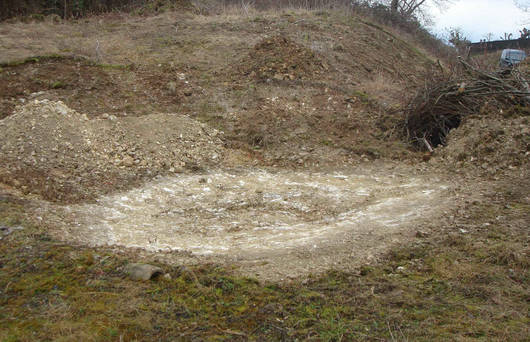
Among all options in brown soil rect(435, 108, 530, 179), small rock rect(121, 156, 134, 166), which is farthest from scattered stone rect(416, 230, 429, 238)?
small rock rect(121, 156, 134, 166)

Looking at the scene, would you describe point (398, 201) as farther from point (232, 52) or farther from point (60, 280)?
point (232, 52)

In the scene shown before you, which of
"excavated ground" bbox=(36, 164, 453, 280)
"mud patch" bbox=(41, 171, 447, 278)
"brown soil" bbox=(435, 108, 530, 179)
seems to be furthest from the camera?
"brown soil" bbox=(435, 108, 530, 179)

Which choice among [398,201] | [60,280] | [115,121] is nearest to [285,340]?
[60,280]

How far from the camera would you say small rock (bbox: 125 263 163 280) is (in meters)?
3.39

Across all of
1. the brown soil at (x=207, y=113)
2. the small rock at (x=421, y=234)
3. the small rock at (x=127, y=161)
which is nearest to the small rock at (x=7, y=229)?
the brown soil at (x=207, y=113)

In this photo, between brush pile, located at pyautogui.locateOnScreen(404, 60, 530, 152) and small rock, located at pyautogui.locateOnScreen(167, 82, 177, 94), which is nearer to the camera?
brush pile, located at pyautogui.locateOnScreen(404, 60, 530, 152)

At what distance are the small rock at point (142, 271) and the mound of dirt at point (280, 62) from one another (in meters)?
6.69

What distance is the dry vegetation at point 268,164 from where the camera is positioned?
2859mm

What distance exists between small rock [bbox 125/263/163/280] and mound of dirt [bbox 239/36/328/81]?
6693 mm

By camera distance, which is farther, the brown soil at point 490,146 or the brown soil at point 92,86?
the brown soil at point 92,86

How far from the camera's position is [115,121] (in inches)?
298

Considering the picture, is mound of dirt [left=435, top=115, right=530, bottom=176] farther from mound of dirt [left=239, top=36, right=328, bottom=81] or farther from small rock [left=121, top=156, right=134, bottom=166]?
small rock [left=121, top=156, right=134, bottom=166]

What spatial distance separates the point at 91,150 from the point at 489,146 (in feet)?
19.1

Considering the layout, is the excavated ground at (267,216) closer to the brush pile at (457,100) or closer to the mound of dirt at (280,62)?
the brush pile at (457,100)
